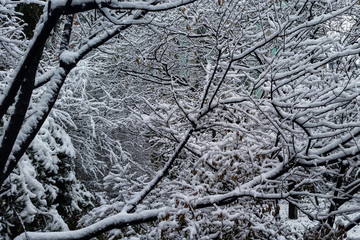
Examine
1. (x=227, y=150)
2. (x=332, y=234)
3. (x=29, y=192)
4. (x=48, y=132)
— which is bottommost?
(x=332, y=234)

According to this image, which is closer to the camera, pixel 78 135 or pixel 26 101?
pixel 26 101

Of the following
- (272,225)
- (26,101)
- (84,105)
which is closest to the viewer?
(26,101)

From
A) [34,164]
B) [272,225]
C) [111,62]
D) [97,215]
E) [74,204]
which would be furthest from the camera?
[111,62]

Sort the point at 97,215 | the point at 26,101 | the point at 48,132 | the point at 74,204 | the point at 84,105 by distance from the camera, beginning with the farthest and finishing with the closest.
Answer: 1. the point at 84,105
2. the point at 74,204
3. the point at 48,132
4. the point at 97,215
5. the point at 26,101

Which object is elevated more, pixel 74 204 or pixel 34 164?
pixel 34 164

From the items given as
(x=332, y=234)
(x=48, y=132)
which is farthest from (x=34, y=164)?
(x=332, y=234)

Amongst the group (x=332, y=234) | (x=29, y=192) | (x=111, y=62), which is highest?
(x=111, y=62)

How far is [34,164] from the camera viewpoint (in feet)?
18.0

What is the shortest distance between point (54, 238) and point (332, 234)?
2.73m

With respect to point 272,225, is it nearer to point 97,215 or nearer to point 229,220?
point 229,220

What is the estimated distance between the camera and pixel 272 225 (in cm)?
400

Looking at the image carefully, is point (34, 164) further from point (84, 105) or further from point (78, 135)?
point (78, 135)

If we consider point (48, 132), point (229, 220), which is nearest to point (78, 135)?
point (48, 132)

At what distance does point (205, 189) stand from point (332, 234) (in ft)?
4.39
